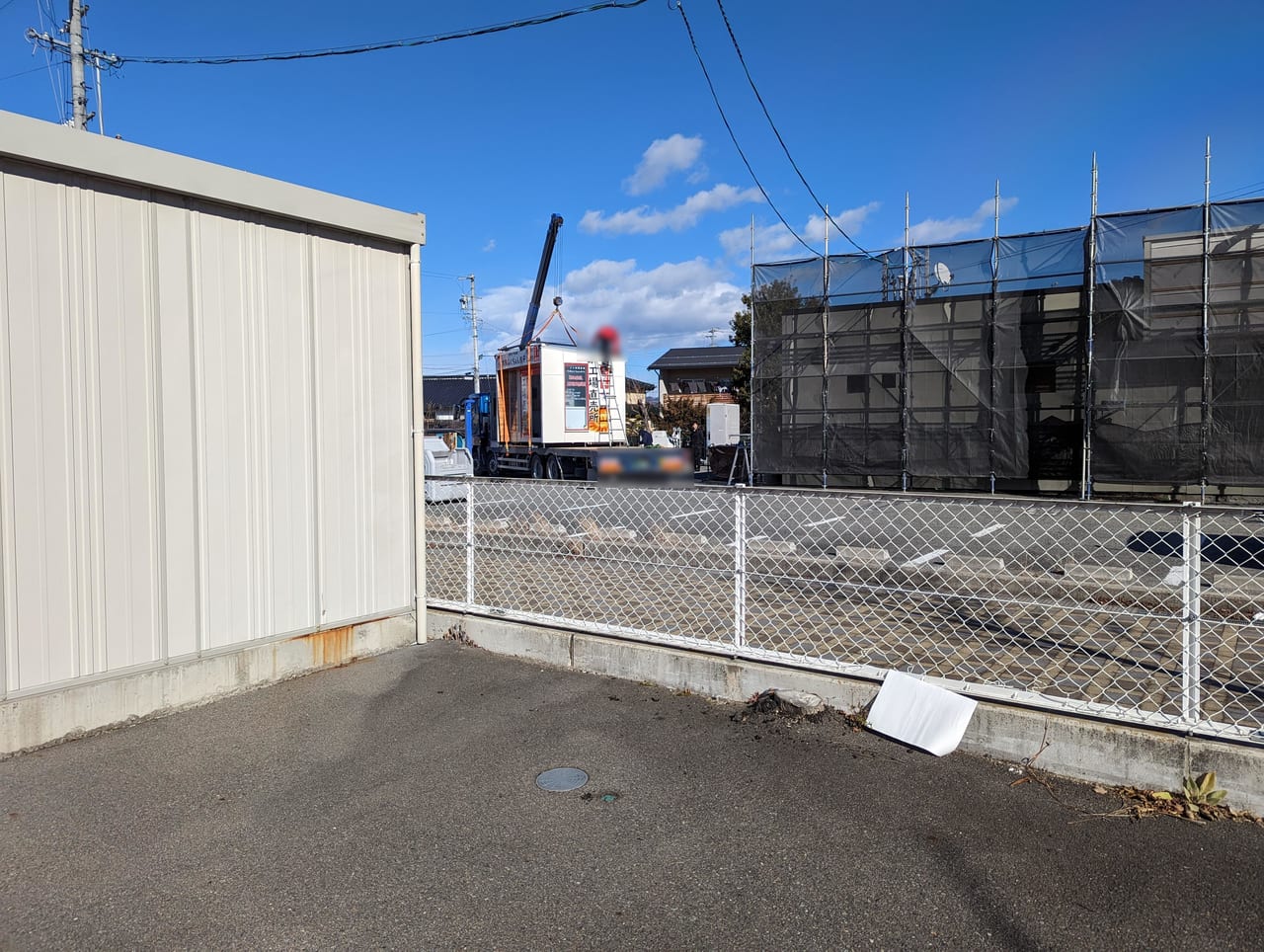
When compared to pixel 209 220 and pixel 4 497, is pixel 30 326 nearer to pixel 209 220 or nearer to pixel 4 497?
pixel 4 497

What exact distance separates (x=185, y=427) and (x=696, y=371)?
44.1 meters

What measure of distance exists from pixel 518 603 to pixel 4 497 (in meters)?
3.10

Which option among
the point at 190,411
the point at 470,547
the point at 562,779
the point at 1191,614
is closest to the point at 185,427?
the point at 190,411

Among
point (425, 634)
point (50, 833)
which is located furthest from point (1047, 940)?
point (425, 634)

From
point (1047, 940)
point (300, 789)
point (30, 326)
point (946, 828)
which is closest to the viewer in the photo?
point (1047, 940)

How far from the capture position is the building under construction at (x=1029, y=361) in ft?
41.9

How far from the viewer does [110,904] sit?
2.44 m

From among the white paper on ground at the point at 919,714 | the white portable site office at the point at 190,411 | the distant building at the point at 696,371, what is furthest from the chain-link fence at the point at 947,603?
the distant building at the point at 696,371

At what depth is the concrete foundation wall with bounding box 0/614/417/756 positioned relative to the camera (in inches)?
138

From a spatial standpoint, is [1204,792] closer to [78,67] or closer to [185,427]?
[185,427]

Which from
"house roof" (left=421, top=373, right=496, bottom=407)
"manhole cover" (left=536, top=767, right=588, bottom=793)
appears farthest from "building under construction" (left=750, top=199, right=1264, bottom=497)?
"house roof" (left=421, top=373, right=496, bottom=407)

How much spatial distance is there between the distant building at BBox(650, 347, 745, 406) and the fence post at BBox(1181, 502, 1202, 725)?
41.6m

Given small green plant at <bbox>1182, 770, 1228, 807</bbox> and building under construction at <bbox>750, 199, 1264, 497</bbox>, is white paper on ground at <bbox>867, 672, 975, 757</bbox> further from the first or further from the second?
building under construction at <bbox>750, 199, 1264, 497</bbox>

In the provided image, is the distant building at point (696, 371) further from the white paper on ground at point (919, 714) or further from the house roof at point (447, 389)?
the white paper on ground at point (919, 714)
